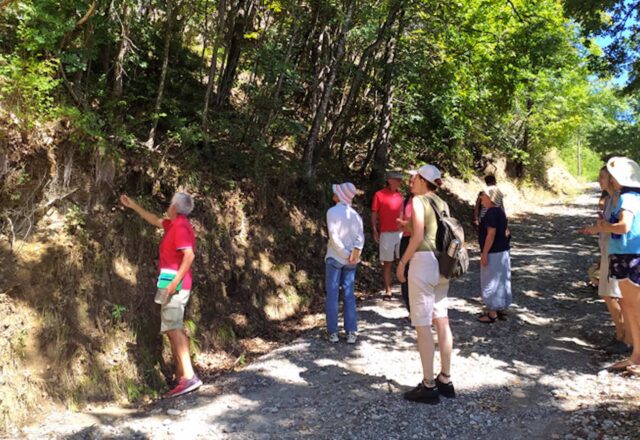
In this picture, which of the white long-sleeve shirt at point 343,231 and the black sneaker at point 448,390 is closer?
the black sneaker at point 448,390

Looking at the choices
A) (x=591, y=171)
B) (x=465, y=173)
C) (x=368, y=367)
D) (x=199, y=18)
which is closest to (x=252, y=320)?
(x=368, y=367)

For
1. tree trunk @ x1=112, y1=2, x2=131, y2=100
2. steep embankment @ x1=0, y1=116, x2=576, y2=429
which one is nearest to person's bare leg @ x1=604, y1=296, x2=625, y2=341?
steep embankment @ x1=0, y1=116, x2=576, y2=429

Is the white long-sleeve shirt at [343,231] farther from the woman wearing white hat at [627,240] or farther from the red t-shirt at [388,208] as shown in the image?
the woman wearing white hat at [627,240]

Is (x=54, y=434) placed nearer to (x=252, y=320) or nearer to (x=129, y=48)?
(x=252, y=320)

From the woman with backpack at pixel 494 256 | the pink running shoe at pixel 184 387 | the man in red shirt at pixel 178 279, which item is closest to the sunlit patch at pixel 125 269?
the man in red shirt at pixel 178 279

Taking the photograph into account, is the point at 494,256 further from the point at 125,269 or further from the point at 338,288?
the point at 125,269

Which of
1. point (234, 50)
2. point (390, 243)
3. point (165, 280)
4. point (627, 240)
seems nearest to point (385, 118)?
point (234, 50)

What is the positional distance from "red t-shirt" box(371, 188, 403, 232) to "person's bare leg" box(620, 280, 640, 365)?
3.58 meters

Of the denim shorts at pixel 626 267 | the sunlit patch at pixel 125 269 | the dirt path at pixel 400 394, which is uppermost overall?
the sunlit patch at pixel 125 269

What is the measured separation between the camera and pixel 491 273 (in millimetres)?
7031

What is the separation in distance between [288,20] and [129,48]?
4210mm

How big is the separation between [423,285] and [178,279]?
262 cm

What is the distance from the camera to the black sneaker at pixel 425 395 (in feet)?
15.7

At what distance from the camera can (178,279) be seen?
17.8 feet
